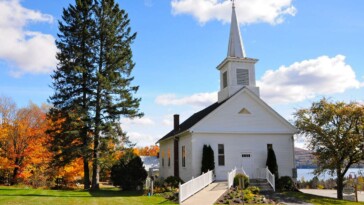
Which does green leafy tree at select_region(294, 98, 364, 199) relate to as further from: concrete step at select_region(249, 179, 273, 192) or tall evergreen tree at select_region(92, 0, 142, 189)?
tall evergreen tree at select_region(92, 0, 142, 189)

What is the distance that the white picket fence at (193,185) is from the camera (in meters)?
18.1

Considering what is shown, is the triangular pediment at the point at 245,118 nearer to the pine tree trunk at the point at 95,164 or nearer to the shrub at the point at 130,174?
the shrub at the point at 130,174

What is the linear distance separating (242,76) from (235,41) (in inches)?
157

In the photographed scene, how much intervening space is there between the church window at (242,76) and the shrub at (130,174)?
424 inches

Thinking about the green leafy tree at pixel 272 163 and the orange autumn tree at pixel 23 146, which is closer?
the green leafy tree at pixel 272 163

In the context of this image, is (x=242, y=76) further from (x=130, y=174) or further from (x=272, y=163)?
(x=130, y=174)

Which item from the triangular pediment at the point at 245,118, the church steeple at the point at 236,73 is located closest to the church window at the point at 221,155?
the triangular pediment at the point at 245,118

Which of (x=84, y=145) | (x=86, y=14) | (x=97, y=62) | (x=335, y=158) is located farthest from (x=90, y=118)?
(x=335, y=158)

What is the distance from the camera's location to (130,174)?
89.7 feet

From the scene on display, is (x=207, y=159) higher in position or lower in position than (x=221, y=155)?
lower

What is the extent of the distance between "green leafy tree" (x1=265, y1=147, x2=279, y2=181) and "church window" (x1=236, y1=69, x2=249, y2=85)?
→ 6247 mm

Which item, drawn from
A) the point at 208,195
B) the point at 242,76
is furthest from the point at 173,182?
the point at 242,76

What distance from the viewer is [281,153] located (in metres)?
27.2

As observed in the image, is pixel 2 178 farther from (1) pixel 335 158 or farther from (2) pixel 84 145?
(1) pixel 335 158
